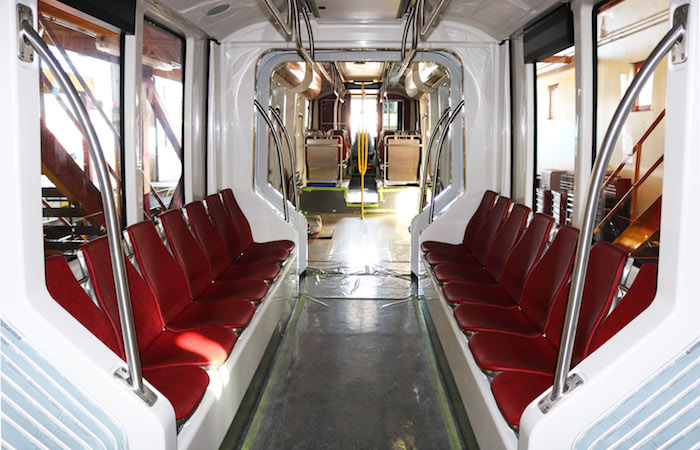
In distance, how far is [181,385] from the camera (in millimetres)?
2266

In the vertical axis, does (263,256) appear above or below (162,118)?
below

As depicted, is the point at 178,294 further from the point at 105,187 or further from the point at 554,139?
the point at 554,139

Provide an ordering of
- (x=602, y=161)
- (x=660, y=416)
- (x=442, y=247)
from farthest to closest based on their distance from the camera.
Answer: (x=442, y=247) → (x=660, y=416) → (x=602, y=161)

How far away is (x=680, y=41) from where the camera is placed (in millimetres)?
1576

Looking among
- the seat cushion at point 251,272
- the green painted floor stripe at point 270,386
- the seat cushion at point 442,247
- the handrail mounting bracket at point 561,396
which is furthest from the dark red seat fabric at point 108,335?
the seat cushion at point 442,247

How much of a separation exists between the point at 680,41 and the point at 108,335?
2.20 metres

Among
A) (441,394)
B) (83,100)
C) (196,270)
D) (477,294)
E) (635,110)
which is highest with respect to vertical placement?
(635,110)

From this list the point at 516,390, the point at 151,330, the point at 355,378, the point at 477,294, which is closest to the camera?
the point at 516,390

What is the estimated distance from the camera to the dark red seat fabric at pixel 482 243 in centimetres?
457

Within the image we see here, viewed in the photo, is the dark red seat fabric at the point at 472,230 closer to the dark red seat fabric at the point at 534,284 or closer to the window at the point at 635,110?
the window at the point at 635,110

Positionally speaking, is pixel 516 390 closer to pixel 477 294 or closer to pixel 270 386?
pixel 477 294

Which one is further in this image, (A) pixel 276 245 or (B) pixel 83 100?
(A) pixel 276 245

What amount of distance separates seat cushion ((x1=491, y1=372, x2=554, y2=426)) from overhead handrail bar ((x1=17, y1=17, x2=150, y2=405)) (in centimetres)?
121

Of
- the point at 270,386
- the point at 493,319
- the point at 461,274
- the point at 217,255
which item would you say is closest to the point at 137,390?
the point at 270,386
